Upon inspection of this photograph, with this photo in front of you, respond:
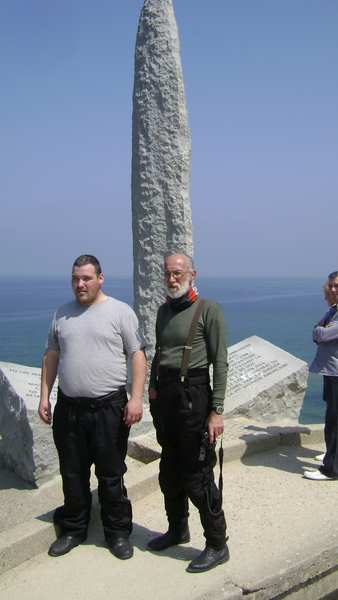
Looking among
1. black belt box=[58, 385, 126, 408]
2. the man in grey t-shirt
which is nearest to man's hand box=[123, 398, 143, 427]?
the man in grey t-shirt

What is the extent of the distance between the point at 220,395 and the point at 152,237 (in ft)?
12.3

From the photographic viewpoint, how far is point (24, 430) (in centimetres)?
561

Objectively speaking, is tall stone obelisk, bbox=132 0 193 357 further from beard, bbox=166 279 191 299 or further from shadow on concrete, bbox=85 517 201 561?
beard, bbox=166 279 191 299

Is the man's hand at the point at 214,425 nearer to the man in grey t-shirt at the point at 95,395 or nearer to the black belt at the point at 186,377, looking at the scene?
the black belt at the point at 186,377

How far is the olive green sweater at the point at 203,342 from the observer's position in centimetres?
331

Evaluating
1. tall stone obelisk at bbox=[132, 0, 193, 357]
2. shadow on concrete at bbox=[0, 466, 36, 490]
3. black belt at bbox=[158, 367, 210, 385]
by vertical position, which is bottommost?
shadow on concrete at bbox=[0, 466, 36, 490]

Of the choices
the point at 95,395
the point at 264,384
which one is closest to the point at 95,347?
the point at 95,395

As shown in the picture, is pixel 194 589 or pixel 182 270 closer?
pixel 194 589

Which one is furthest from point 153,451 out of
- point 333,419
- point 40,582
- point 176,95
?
point 176,95

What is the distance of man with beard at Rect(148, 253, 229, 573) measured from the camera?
332cm

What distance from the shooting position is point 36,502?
5352 mm

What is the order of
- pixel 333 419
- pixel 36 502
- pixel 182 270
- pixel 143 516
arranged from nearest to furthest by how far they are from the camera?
pixel 182 270, pixel 143 516, pixel 333 419, pixel 36 502

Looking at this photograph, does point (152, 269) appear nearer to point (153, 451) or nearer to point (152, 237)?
point (152, 237)

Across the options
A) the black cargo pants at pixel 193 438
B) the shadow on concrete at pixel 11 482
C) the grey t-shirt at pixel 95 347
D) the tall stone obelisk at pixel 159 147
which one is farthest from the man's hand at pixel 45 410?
the tall stone obelisk at pixel 159 147
